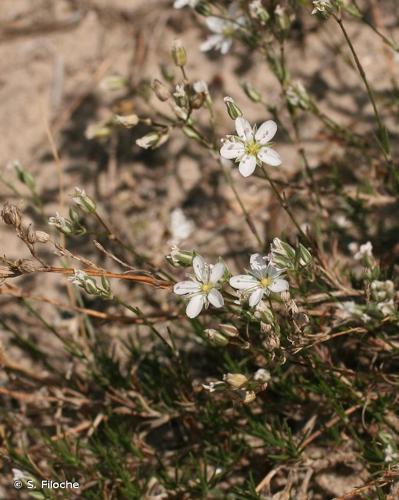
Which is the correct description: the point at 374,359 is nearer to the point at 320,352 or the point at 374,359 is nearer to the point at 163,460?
the point at 320,352

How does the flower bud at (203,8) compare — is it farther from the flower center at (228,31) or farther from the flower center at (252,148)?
the flower center at (252,148)

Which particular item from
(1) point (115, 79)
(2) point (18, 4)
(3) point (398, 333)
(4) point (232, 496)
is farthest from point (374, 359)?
(2) point (18, 4)

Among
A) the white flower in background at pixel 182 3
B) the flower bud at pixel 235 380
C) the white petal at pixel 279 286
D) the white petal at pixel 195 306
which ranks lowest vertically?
the flower bud at pixel 235 380

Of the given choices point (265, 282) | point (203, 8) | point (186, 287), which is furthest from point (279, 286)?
point (203, 8)

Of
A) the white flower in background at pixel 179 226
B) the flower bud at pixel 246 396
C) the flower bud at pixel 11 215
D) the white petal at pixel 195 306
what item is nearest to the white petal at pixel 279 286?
the white petal at pixel 195 306

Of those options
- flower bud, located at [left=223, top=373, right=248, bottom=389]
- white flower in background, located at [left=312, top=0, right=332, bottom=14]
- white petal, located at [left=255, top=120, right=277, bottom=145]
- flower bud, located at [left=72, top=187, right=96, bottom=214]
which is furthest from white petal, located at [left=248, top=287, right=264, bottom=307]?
white flower in background, located at [left=312, top=0, right=332, bottom=14]

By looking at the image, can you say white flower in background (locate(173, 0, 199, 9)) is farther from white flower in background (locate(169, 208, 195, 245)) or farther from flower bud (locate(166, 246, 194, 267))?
flower bud (locate(166, 246, 194, 267))
